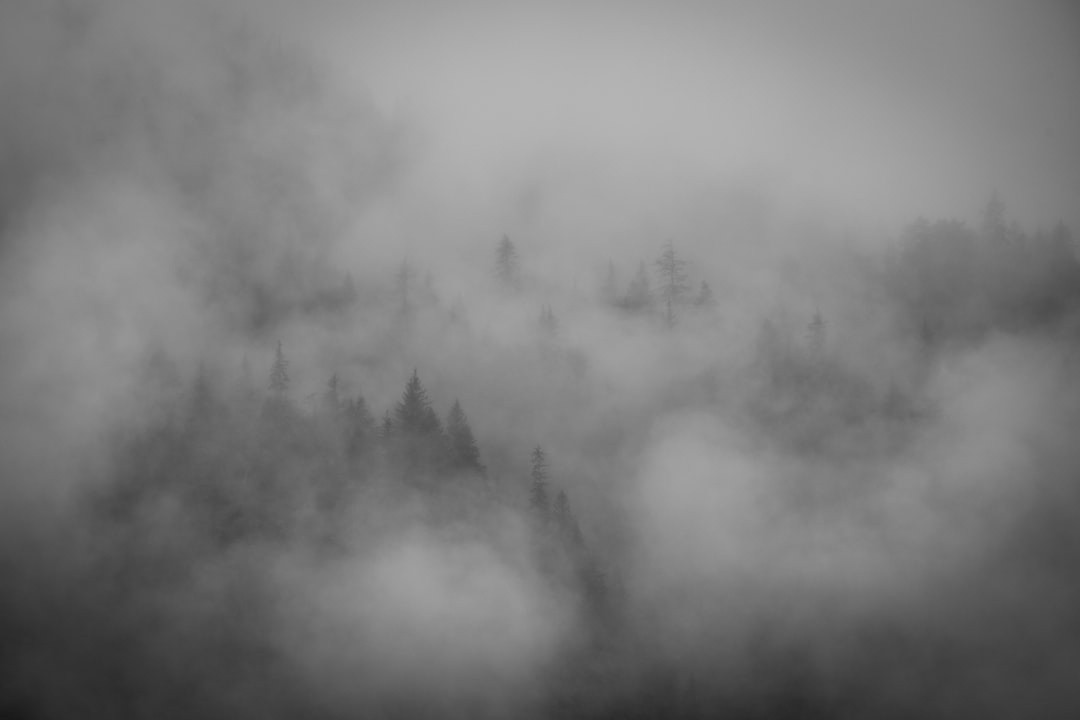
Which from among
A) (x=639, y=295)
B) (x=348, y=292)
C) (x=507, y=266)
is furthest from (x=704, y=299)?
(x=348, y=292)

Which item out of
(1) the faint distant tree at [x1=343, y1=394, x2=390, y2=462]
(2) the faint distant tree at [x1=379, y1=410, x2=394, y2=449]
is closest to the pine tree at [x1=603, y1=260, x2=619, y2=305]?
(2) the faint distant tree at [x1=379, y1=410, x2=394, y2=449]

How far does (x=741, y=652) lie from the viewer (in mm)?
59406

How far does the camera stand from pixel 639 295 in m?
81.1

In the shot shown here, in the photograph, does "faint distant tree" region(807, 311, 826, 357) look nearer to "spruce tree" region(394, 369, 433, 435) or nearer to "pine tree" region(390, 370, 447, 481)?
"pine tree" region(390, 370, 447, 481)

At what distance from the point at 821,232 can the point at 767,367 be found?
96.7 feet

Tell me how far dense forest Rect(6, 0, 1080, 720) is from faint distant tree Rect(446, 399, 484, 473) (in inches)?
24.1

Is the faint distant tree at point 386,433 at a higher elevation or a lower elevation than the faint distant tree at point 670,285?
lower

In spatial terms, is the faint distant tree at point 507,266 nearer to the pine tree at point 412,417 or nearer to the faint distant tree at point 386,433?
the pine tree at point 412,417

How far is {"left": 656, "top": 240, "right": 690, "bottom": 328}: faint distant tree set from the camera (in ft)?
259

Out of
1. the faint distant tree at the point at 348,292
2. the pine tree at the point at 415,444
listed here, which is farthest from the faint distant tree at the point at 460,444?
the faint distant tree at the point at 348,292

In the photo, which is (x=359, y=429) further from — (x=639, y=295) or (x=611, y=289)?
(x=639, y=295)

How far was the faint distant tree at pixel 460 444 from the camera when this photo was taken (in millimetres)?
60438

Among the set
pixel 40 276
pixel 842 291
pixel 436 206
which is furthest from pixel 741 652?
pixel 40 276

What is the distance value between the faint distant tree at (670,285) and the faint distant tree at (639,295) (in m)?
1.80
